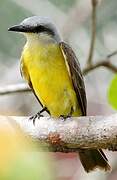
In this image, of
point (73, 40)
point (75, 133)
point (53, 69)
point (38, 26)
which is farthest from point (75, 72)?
point (73, 40)

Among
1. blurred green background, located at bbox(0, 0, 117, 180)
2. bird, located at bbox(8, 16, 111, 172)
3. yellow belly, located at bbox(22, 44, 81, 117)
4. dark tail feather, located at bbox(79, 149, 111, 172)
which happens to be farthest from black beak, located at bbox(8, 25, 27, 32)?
blurred green background, located at bbox(0, 0, 117, 180)

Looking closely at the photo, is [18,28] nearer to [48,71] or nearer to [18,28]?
[18,28]

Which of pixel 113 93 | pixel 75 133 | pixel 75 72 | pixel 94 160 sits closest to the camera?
pixel 113 93

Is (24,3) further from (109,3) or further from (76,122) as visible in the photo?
(76,122)

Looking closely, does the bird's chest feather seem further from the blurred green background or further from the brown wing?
the blurred green background

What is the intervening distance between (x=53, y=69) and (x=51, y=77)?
0.14ft

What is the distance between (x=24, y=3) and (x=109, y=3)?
97 centimetres

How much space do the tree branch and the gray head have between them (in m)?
0.62

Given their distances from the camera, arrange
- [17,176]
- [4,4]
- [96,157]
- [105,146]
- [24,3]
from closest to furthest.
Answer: [17,176], [105,146], [96,157], [24,3], [4,4]

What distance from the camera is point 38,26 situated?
102 inches

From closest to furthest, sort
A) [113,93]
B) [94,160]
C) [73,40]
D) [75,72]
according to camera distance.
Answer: [113,93]
[94,160]
[75,72]
[73,40]

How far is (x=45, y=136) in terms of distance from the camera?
1.93m

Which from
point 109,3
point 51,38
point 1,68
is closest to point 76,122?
point 51,38

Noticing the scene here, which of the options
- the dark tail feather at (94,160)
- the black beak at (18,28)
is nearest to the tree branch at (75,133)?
the dark tail feather at (94,160)
